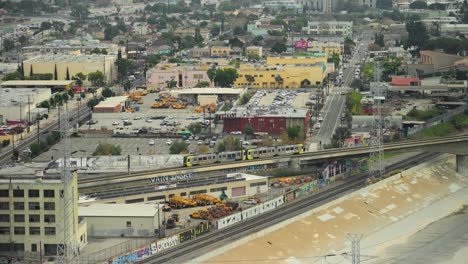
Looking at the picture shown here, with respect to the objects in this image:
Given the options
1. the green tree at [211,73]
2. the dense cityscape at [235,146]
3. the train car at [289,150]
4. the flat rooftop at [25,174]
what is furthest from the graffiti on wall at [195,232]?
the green tree at [211,73]

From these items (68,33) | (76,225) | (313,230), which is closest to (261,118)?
(313,230)

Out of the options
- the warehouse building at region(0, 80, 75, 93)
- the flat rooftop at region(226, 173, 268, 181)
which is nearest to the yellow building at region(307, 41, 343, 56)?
Answer: the warehouse building at region(0, 80, 75, 93)

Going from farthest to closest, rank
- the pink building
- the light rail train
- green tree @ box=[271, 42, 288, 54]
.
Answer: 1. green tree @ box=[271, 42, 288, 54]
2. the pink building
3. the light rail train

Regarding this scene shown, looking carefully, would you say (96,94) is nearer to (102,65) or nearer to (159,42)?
(102,65)

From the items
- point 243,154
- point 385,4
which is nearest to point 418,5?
point 385,4

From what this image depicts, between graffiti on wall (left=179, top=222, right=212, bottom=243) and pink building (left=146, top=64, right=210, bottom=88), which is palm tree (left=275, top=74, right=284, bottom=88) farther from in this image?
graffiti on wall (left=179, top=222, right=212, bottom=243)

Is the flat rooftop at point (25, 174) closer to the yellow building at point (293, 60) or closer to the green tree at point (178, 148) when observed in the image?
the green tree at point (178, 148)
